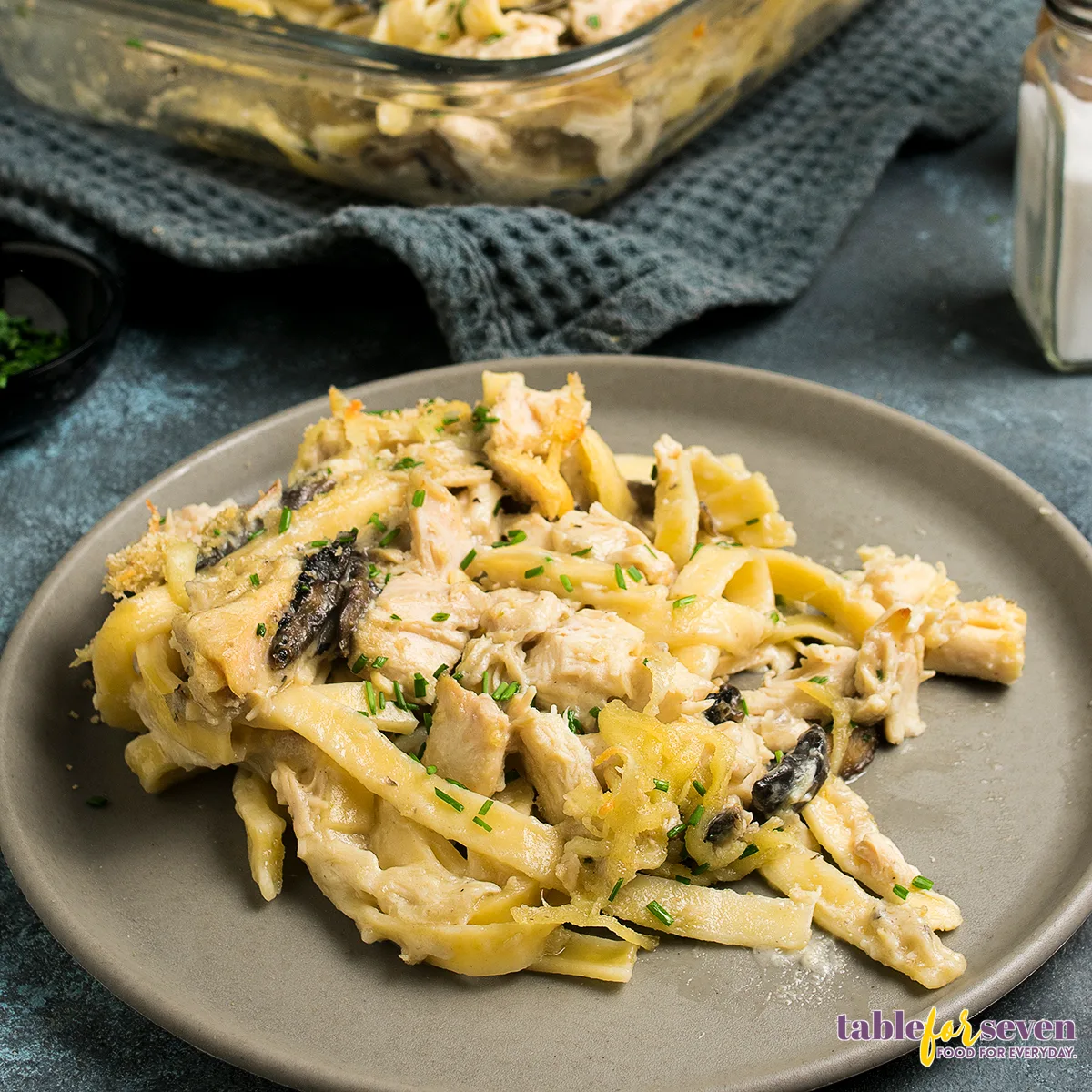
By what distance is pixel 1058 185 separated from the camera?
4.12 m

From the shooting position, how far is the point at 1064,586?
3232mm

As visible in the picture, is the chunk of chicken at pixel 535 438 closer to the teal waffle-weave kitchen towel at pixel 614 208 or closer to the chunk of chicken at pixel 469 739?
the chunk of chicken at pixel 469 739

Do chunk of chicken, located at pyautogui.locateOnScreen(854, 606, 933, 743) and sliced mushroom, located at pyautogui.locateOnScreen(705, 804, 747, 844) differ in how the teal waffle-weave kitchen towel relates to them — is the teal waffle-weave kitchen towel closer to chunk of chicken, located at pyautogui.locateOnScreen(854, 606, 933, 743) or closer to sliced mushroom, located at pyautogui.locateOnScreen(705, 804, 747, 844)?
chunk of chicken, located at pyautogui.locateOnScreen(854, 606, 933, 743)

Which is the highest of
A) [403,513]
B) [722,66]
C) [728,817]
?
[722,66]

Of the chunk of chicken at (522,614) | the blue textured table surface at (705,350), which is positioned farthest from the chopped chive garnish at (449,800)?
the blue textured table surface at (705,350)

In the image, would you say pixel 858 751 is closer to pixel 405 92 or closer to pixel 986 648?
pixel 986 648

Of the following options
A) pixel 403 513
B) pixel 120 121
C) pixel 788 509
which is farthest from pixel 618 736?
pixel 120 121

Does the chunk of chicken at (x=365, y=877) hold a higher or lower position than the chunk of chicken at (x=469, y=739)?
lower

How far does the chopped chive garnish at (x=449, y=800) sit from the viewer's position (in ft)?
8.48

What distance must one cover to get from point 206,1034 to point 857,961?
1260mm

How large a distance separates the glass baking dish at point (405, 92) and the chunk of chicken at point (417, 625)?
2.11m

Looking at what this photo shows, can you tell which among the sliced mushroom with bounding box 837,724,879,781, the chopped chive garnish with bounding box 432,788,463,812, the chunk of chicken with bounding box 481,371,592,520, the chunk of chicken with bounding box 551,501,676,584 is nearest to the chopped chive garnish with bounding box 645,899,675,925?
the chopped chive garnish with bounding box 432,788,463,812

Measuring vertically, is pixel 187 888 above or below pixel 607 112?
below

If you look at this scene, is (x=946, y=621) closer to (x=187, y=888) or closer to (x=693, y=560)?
(x=693, y=560)
